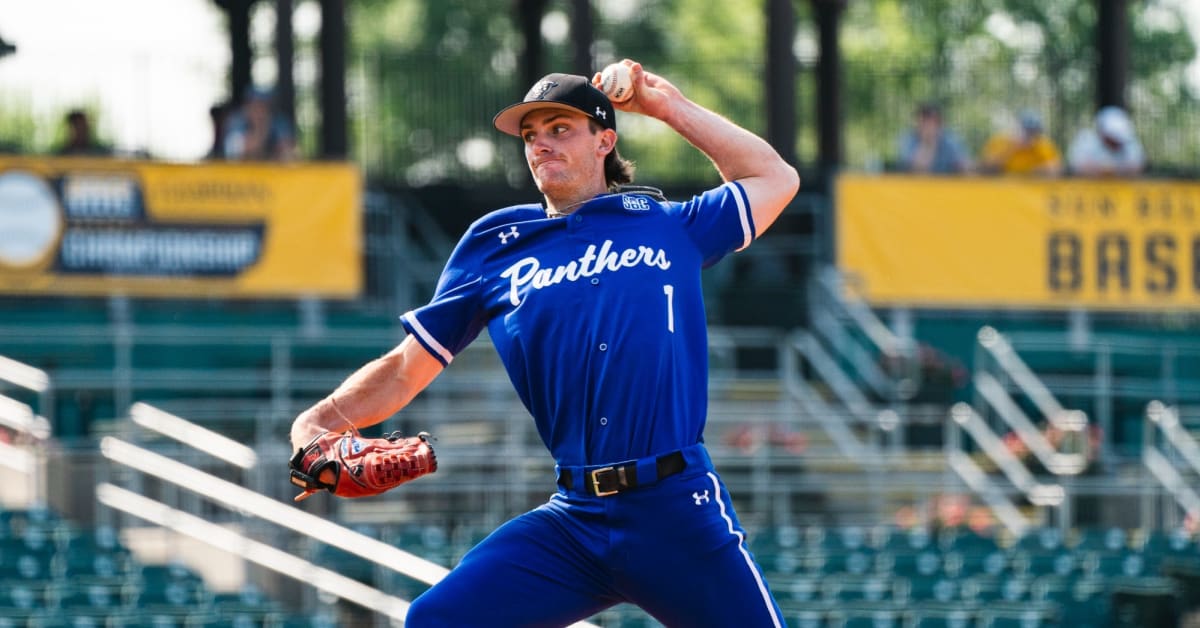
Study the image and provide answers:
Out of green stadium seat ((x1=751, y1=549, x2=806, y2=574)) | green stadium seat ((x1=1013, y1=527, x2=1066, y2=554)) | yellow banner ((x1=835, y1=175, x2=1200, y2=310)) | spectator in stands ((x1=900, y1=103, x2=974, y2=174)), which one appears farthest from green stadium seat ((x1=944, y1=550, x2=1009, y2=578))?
spectator in stands ((x1=900, y1=103, x2=974, y2=174))

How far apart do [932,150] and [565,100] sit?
11.8 m

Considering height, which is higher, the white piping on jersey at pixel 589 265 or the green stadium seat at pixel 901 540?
the white piping on jersey at pixel 589 265

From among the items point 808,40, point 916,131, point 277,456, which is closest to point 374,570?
point 277,456

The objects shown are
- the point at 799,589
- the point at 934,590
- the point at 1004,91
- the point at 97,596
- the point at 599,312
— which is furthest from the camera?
the point at 1004,91

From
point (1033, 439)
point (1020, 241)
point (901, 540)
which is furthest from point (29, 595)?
point (1020, 241)

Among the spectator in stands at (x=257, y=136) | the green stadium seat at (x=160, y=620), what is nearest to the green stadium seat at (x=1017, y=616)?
the green stadium seat at (x=160, y=620)

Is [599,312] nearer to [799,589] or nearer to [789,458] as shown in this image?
[799,589]

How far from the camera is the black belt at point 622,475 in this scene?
18.3 feet

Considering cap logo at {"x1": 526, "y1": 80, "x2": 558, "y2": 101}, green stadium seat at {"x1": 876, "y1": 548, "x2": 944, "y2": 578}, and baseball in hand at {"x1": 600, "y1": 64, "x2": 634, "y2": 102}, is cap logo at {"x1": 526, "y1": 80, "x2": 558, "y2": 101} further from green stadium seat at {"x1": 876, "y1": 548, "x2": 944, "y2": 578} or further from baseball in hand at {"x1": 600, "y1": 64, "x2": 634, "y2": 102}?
green stadium seat at {"x1": 876, "y1": 548, "x2": 944, "y2": 578}

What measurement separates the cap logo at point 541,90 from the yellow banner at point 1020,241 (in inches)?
431

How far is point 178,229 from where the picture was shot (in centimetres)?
1583

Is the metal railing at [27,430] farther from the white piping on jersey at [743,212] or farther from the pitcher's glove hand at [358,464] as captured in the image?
the white piping on jersey at [743,212]

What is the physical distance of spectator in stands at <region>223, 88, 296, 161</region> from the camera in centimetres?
1630

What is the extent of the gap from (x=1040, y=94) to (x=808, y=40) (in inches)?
620
